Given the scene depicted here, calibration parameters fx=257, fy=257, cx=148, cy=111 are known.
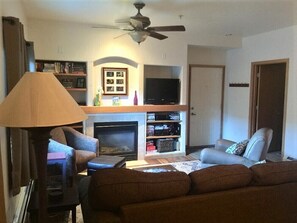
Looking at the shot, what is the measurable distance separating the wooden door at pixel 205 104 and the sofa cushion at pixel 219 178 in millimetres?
4272

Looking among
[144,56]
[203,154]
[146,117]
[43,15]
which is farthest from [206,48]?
[43,15]

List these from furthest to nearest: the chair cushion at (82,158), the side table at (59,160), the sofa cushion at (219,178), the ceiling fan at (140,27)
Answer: the chair cushion at (82,158) → the ceiling fan at (140,27) → the side table at (59,160) → the sofa cushion at (219,178)

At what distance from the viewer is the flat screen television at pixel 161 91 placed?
17.0 feet

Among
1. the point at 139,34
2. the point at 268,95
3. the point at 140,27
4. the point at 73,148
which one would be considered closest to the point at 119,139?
the point at 73,148

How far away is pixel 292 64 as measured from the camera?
4656 mm

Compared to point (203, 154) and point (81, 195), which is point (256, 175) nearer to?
point (81, 195)

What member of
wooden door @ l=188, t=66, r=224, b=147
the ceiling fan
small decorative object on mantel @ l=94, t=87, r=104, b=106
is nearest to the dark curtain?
the ceiling fan

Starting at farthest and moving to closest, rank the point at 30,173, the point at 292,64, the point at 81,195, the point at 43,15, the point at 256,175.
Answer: the point at 292,64
the point at 43,15
the point at 30,173
the point at 81,195
the point at 256,175

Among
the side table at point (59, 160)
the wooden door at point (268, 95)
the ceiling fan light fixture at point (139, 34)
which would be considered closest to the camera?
the side table at point (59, 160)

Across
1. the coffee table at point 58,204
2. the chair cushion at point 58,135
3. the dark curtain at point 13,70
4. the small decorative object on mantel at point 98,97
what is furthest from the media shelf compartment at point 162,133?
the dark curtain at point 13,70

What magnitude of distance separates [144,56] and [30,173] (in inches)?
125

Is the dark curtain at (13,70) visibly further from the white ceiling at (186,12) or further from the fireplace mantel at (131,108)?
the fireplace mantel at (131,108)

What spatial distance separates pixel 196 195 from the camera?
1.66m

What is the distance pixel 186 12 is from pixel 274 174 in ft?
9.04
